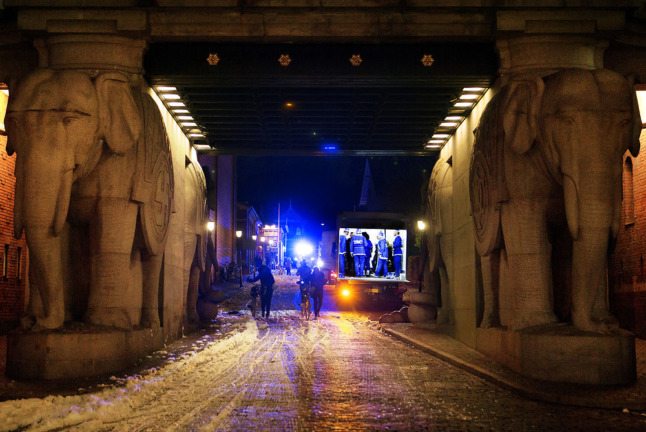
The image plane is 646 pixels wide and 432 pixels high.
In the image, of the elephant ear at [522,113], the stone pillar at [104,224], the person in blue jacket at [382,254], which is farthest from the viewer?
the person in blue jacket at [382,254]

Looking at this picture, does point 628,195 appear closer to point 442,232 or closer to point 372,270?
point 442,232

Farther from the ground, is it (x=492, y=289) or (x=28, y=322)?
(x=492, y=289)

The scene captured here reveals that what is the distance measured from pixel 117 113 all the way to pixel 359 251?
19.3 metres

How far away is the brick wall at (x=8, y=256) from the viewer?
14680mm

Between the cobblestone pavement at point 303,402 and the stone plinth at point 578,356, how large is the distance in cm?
74

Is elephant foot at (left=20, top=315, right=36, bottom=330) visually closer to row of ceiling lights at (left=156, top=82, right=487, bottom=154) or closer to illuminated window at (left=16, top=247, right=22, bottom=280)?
row of ceiling lights at (left=156, top=82, right=487, bottom=154)

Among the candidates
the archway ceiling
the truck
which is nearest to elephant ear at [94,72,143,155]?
the archway ceiling

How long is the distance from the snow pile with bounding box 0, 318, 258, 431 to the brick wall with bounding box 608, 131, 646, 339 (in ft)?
33.0

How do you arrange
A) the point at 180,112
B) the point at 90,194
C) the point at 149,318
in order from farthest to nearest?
the point at 180,112 → the point at 149,318 → the point at 90,194

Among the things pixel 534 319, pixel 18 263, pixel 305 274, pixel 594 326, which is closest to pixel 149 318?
pixel 18 263

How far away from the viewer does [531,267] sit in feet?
31.0

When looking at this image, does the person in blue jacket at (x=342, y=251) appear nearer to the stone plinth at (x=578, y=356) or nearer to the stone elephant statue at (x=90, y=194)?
the stone elephant statue at (x=90, y=194)

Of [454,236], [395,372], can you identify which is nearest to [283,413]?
[395,372]

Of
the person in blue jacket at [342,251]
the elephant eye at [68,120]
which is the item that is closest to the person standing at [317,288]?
the person in blue jacket at [342,251]
